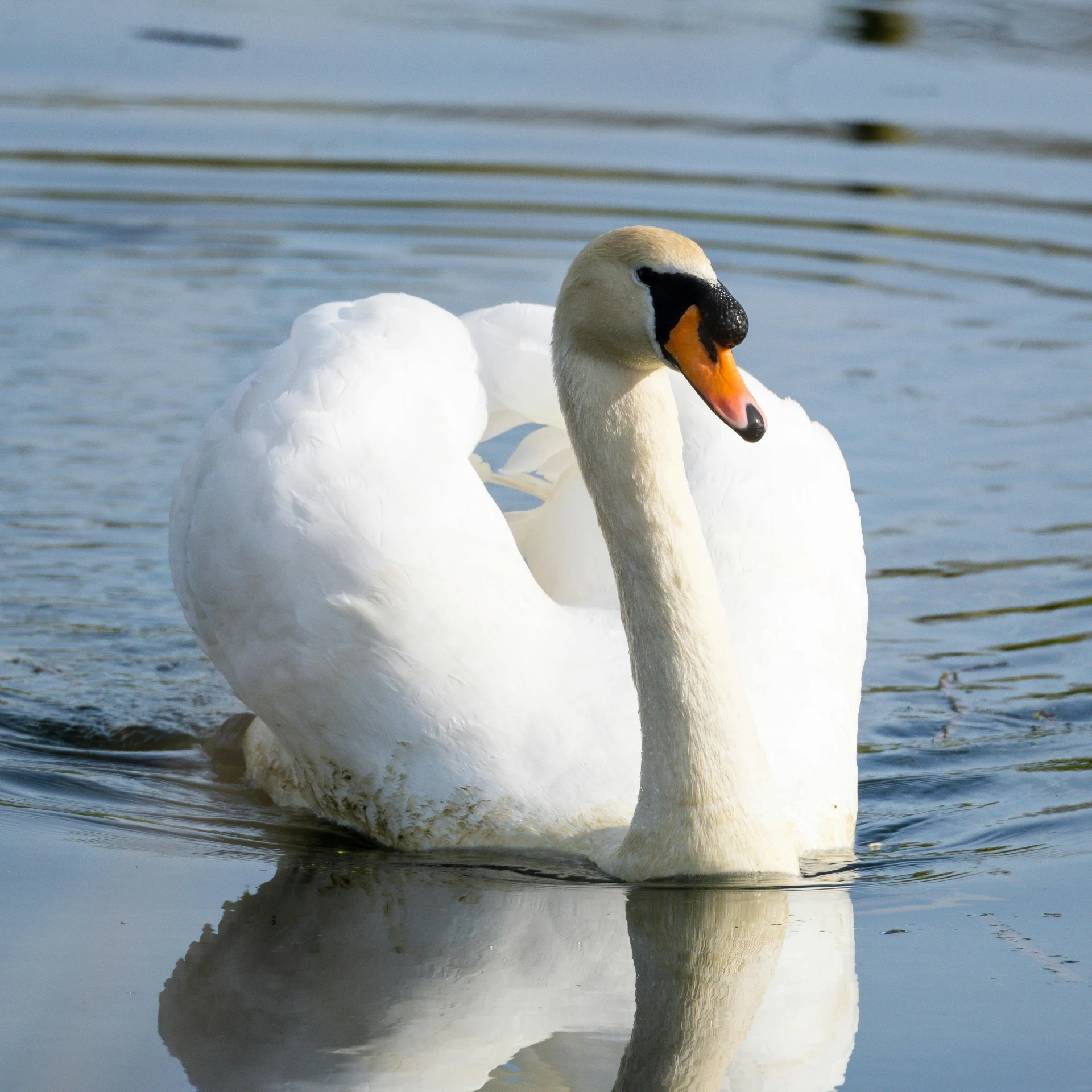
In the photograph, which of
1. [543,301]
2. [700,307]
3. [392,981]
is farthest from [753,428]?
[543,301]

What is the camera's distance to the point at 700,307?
174 inches

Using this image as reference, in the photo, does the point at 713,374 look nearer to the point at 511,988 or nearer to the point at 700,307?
the point at 700,307

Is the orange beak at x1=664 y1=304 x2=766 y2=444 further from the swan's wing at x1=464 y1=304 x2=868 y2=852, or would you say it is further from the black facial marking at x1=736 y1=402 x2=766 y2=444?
the swan's wing at x1=464 y1=304 x2=868 y2=852

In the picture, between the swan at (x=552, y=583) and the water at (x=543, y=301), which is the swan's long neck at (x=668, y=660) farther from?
the water at (x=543, y=301)

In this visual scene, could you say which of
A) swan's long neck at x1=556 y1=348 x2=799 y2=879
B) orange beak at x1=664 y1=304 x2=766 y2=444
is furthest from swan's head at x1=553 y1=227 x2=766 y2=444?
swan's long neck at x1=556 y1=348 x2=799 y2=879

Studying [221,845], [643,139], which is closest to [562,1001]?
[221,845]

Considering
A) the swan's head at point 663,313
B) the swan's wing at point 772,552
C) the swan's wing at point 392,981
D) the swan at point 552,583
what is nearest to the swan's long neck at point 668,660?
the swan at point 552,583

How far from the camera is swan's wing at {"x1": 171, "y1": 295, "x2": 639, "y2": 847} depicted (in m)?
5.05

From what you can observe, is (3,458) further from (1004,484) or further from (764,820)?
(764,820)

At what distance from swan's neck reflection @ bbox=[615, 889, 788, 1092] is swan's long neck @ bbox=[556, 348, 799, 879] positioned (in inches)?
3.9

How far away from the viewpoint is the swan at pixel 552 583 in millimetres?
4754


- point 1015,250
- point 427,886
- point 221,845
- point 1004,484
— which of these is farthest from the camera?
point 1015,250

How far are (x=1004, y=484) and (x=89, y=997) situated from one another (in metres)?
5.40

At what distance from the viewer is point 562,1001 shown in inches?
166
